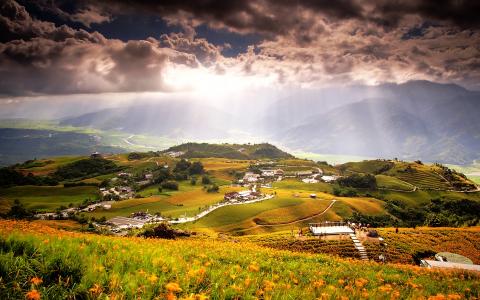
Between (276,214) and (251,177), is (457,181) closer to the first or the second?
(251,177)

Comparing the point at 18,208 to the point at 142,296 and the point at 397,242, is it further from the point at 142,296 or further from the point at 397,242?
the point at 142,296

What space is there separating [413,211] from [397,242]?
8756 centimetres

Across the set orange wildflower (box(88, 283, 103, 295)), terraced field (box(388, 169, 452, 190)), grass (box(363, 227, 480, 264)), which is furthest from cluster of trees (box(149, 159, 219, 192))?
orange wildflower (box(88, 283, 103, 295))

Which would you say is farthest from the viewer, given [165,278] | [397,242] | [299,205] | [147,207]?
[147,207]

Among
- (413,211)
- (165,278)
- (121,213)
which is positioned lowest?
(121,213)

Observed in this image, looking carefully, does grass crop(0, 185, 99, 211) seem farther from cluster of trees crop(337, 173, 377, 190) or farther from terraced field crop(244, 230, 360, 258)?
cluster of trees crop(337, 173, 377, 190)

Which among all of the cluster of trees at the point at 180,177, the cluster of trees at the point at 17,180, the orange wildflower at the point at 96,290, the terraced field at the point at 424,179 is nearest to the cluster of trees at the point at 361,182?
the terraced field at the point at 424,179

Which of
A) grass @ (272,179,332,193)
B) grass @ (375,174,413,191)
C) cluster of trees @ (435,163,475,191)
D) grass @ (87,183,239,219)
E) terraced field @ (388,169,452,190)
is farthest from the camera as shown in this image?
cluster of trees @ (435,163,475,191)

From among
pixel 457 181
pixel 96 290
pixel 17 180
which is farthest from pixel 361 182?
pixel 17 180

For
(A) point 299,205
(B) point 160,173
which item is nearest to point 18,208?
(B) point 160,173

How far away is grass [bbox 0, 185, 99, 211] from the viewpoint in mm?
122562

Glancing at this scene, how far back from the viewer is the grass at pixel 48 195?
402ft

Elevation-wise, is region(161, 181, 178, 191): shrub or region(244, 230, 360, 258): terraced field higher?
region(244, 230, 360, 258): terraced field

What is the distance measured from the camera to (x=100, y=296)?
5211 millimetres
